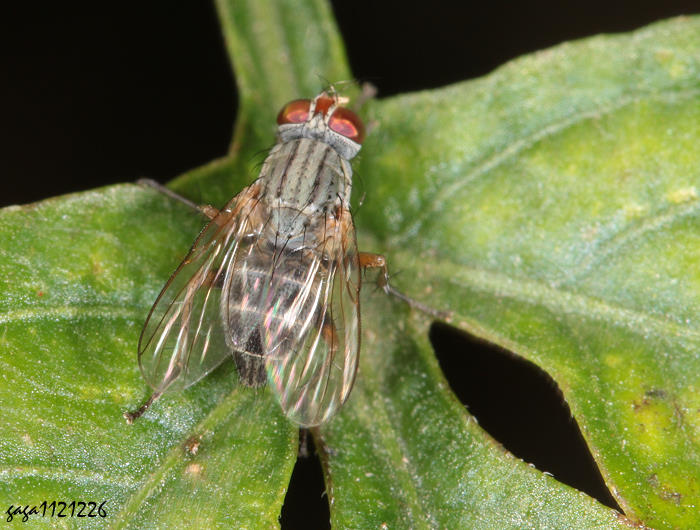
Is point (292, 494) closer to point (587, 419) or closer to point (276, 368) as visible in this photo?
point (276, 368)

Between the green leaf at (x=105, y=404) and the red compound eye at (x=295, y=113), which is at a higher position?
the red compound eye at (x=295, y=113)

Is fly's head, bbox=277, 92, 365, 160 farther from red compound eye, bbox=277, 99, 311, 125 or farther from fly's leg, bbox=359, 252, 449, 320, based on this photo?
fly's leg, bbox=359, 252, 449, 320

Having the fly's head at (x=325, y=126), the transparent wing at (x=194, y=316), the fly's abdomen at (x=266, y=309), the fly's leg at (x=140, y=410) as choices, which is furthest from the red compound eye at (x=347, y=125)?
the fly's leg at (x=140, y=410)

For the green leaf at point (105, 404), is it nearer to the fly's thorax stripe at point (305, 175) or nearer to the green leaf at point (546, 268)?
the green leaf at point (546, 268)

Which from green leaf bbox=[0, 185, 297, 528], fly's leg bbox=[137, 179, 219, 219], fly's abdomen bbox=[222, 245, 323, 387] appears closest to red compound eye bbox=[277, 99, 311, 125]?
fly's leg bbox=[137, 179, 219, 219]

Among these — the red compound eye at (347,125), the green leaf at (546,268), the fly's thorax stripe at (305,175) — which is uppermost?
the red compound eye at (347,125)

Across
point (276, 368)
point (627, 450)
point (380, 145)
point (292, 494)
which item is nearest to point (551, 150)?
point (380, 145)

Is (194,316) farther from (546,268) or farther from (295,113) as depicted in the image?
(546,268)
